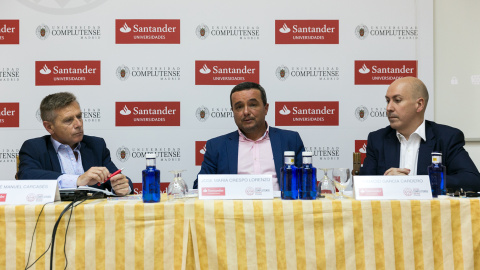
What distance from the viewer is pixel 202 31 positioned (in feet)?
11.7

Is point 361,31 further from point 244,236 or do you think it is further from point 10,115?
point 10,115

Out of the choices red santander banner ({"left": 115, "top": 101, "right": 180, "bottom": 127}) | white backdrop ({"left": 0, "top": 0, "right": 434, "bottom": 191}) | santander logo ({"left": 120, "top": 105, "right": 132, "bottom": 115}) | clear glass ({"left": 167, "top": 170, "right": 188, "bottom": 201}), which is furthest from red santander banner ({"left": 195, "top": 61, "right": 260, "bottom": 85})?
clear glass ({"left": 167, "top": 170, "right": 188, "bottom": 201})

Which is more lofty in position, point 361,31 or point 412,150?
point 361,31

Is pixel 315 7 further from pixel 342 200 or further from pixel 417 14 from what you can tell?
pixel 342 200

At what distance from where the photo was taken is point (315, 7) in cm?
361

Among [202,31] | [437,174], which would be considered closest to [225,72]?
[202,31]

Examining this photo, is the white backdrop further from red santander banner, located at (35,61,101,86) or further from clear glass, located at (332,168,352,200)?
clear glass, located at (332,168,352,200)

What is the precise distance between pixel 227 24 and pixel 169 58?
1.82ft

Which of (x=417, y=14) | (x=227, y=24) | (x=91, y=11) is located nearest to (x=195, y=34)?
(x=227, y=24)

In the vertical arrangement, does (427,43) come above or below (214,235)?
above

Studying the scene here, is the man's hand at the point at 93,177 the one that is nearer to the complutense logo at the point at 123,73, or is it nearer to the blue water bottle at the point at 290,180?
the blue water bottle at the point at 290,180

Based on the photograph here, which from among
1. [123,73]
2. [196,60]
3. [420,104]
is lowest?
[420,104]

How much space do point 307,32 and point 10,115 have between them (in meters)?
2.51

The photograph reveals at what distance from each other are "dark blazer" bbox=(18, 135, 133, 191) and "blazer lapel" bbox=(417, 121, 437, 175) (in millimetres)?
1700
